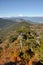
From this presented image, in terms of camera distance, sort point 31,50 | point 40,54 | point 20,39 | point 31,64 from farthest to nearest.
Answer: point 20,39
point 31,50
point 31,64
point 40,54

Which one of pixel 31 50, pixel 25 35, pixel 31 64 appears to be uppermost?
pixel 25 35

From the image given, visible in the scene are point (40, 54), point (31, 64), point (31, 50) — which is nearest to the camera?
point (40, 54)

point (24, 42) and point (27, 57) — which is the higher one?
point (24, 42)

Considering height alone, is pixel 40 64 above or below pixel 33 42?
below

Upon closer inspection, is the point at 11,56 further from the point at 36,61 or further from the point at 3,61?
the point at 36,61

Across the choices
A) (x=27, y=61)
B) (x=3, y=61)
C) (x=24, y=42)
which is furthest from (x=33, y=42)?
(x=3, y=61)

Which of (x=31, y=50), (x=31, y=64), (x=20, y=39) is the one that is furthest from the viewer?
(x=20, y=39)

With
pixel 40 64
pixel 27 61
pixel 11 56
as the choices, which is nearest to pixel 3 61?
pixel 11 56

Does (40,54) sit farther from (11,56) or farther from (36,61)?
(11,56)

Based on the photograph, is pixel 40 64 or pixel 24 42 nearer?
pixel 40 64
